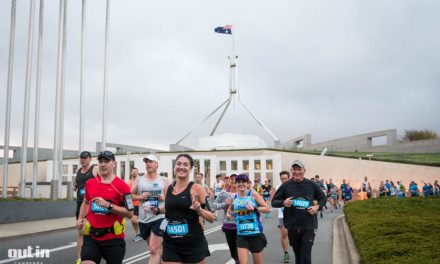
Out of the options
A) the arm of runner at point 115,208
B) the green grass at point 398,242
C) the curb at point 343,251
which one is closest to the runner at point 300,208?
the green grass at point 398,242

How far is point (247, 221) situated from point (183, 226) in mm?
2148

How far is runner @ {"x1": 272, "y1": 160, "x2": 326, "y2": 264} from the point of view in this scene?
6.84 m

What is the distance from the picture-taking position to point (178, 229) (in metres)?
4.80

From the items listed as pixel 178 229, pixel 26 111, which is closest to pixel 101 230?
pixel 178 229

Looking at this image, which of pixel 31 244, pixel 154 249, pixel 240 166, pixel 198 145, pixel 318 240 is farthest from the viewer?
pixel 198 145

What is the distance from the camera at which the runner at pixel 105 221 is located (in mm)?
4965

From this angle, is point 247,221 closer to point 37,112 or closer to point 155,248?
point 155,248

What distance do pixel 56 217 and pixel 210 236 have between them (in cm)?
952

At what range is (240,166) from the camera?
49031 millimetres

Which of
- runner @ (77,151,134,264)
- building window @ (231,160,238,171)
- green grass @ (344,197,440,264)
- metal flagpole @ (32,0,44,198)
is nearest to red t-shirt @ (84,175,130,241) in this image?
runner @ (77,151,134,264)

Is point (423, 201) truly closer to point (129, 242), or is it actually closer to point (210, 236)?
point (210, 236)

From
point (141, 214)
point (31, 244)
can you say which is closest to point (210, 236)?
point (31, 244)

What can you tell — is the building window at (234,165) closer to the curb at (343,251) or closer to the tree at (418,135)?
the curb at (343,251)

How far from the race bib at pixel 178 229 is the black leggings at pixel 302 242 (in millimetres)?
2659
